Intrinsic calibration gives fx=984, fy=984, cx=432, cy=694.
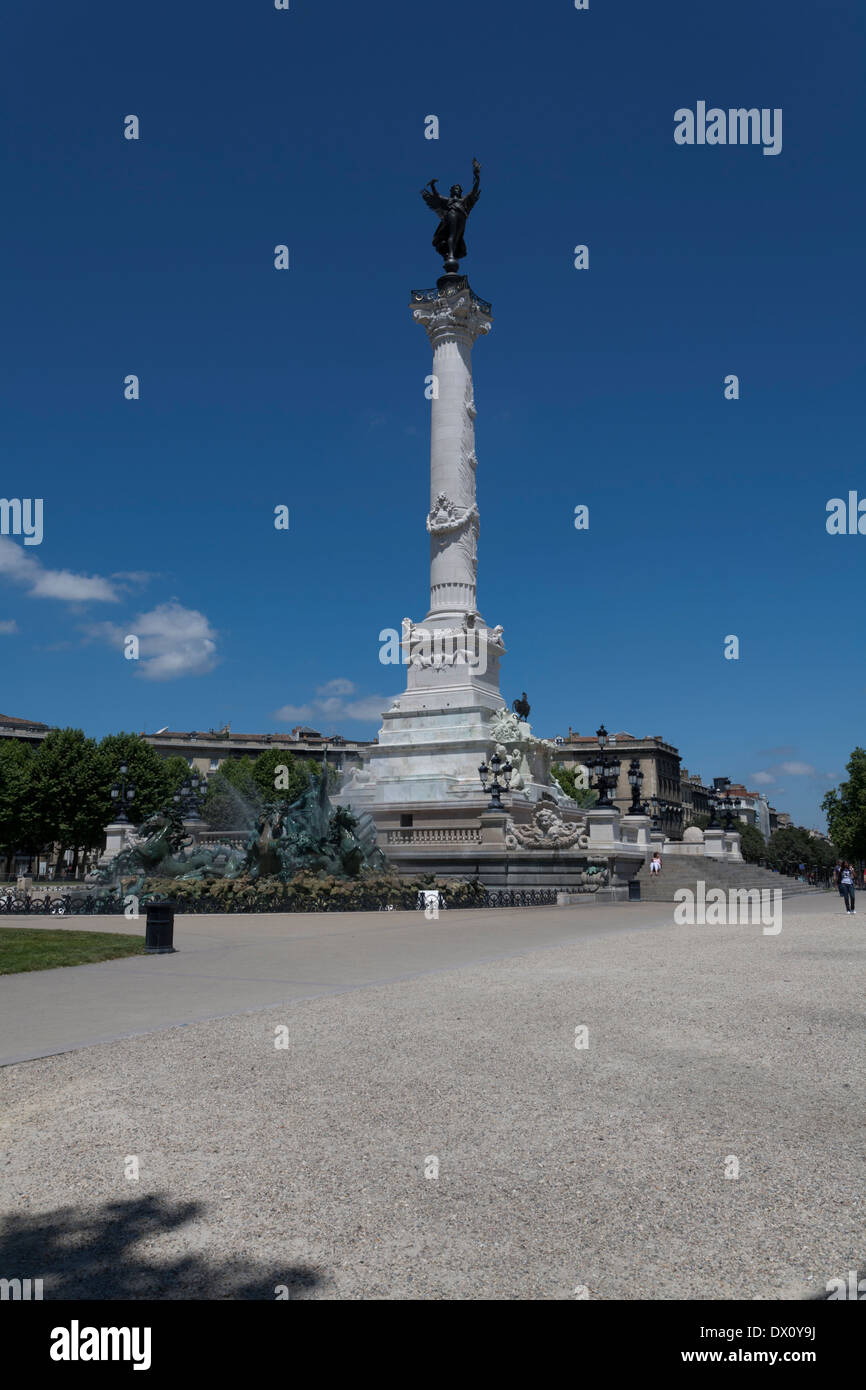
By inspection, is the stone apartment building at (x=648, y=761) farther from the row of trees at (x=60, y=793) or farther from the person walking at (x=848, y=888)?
the person walking at (x=848, y=888)

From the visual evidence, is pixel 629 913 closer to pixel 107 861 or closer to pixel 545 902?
pixel 545 902

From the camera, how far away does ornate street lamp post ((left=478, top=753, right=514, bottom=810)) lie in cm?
3491

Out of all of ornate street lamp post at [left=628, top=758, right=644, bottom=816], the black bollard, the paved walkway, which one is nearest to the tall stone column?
ornate street lamp post at [left=628, top=758, right=644, bottom=816]

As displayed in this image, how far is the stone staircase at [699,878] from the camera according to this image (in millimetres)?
36031

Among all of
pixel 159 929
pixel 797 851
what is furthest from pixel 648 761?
pixel 159 929

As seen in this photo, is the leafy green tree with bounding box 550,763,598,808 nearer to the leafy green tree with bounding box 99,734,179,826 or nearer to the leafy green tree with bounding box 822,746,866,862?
the leafy green tree with bounding box 822,746,866,862

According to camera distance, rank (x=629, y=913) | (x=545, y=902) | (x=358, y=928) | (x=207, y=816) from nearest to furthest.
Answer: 1. (x=358, y=928)
2. (x=629, y=913)
3. (x=545, y=902)
4. (x=207, y=816)

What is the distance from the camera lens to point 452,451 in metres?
44.8

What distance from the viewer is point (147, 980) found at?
12.2 meters

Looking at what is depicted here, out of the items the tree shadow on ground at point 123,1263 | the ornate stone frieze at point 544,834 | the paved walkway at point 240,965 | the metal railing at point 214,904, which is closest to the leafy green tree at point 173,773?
the ornate stone frieze at point 544,834

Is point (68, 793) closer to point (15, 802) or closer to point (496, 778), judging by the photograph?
point (15, 802)

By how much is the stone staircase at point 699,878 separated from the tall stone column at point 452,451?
45.7 feet
